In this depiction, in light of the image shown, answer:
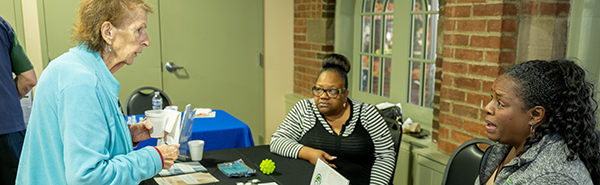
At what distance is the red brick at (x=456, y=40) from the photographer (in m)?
2.35

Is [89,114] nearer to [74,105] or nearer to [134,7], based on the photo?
Result: [74,105]

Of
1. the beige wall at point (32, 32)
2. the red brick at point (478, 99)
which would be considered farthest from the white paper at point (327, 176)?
the beige wall at point (32, 32)

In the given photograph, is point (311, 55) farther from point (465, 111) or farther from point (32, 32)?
point (32, 32)

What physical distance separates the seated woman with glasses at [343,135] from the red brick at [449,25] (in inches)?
25.5

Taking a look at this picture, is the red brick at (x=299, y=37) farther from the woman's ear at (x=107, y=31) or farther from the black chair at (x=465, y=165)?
the woman's ear at (x=107, y=31)

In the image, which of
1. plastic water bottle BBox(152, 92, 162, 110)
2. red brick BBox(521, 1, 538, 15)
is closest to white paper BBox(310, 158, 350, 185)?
red brick BBox(521, 1, 538, 15)

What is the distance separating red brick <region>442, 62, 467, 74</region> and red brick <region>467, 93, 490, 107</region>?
5.3 inches

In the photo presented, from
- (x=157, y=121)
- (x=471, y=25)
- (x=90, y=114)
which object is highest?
(x=471, y=25)

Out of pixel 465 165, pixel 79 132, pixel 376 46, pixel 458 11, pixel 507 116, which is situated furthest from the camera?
pixel 376 46

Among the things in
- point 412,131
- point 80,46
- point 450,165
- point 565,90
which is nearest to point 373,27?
point 412,131

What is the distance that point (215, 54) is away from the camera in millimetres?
4297

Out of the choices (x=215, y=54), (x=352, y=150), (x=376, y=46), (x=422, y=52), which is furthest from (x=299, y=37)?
(x=352, y=150)

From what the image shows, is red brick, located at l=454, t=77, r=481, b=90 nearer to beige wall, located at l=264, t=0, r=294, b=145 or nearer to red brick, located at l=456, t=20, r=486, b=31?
red brick, located at l=456, t=20, r=486, b=31

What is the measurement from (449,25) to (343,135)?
869mm
